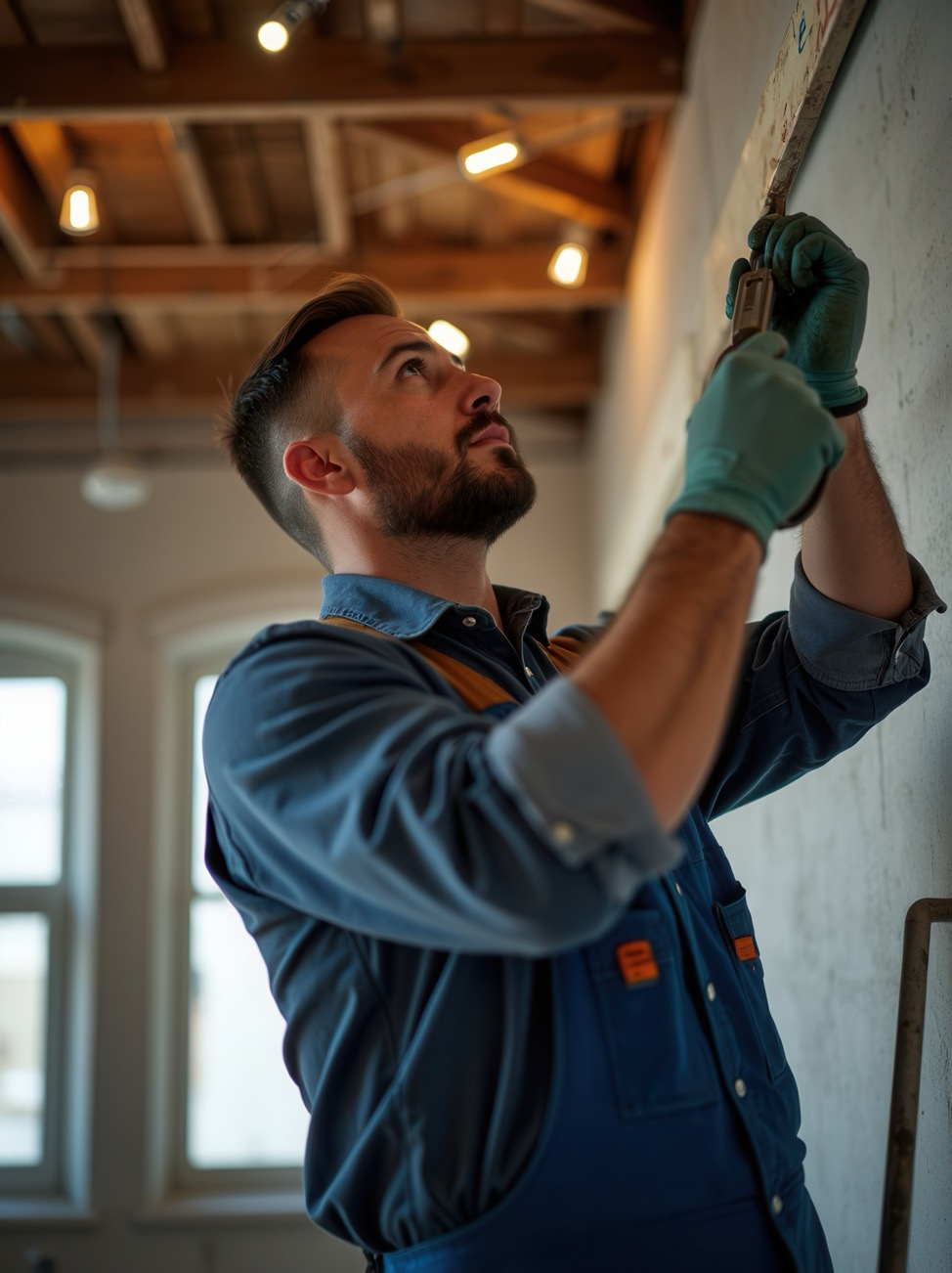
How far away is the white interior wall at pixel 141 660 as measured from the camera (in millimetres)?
4867

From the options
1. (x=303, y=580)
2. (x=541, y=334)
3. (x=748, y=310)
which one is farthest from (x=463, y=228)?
(x=748, y=310)

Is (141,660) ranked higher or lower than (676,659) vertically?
higher

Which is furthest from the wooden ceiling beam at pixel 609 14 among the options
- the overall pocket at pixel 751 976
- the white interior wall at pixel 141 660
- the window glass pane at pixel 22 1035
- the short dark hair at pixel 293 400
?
the window glass pane at pixel 22 1035

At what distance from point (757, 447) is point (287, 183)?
352 centimetres

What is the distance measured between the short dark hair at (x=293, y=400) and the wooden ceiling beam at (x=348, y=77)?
1.83 m

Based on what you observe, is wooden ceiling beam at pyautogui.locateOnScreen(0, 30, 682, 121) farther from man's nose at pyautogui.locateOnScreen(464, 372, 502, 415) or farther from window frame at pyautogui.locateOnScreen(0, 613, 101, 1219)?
window frame at pyautogui.locateOnScreen(0, 613, 101, 1219)

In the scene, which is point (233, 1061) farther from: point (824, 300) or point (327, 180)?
point (824, 300)

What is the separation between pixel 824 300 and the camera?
118cm

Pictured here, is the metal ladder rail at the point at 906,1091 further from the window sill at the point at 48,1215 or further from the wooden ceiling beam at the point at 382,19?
the window sill at the point at 48,1215


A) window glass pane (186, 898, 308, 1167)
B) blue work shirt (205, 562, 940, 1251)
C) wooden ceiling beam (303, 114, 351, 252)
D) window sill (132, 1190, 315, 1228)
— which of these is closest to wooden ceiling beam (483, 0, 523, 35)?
wooden ceiling beam (303, 114, 351, 252)

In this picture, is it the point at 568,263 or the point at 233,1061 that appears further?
the point at 233,1061

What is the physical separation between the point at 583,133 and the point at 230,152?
115cm

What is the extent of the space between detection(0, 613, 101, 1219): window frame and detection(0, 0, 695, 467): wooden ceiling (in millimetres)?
827

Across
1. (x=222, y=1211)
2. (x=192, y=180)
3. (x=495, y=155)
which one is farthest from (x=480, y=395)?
(x=222, y=1211)
